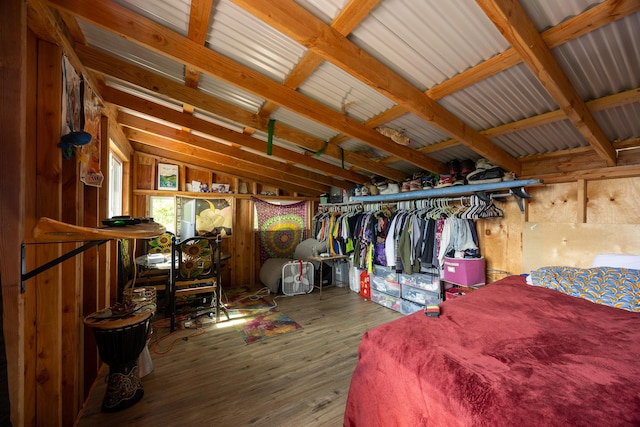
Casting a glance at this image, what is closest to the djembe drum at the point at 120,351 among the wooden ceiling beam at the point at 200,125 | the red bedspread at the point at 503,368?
the red bedspread at the point at 503,368

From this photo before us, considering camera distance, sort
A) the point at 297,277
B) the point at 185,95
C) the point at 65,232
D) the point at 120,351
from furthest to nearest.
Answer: the point at 297,277 < the point at 185,95 < the point at 120,351 < the point at 65,232

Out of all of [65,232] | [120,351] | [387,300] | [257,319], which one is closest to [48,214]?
[65,232]

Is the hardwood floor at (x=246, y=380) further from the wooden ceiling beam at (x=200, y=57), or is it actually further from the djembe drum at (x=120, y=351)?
the wooden ceiling beam at (x=200, y=57)

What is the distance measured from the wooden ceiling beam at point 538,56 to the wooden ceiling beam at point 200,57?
1389 millimetres

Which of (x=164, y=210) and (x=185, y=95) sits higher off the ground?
(x=185, y=95)

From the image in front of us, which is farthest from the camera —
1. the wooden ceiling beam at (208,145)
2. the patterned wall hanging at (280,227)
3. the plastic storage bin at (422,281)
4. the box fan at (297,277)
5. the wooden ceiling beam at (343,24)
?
the patterned wall hanging at (280,227)

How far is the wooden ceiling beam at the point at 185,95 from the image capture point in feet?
6.50

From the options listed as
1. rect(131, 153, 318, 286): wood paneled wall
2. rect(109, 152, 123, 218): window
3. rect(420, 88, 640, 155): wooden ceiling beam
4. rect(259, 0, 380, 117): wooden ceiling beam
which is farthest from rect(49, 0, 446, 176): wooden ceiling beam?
rect(131, 153, 318, 286): wood paneled wall

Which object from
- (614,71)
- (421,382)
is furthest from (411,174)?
(421,382)

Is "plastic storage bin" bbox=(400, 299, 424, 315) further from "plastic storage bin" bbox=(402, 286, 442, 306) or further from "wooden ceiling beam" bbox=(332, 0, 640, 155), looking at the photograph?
"wooden ceiling beam" bbox=(332, 0, 640, 155)

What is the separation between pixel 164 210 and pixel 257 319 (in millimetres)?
2951

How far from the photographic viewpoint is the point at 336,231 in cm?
502

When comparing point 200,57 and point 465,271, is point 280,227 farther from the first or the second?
point 200,57

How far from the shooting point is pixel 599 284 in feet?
6.29
